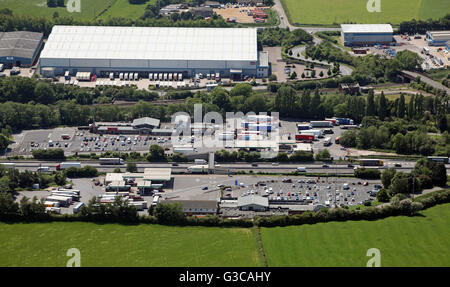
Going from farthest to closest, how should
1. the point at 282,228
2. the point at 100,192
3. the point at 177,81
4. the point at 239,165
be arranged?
the point at 177,81 < the point at 239,165 < the point at 100,192 < the point at 282,228

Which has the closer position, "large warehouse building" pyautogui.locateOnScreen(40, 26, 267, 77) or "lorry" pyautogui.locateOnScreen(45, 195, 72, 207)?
"lorry" pyautogui.locateOnScreen(45, 195, 72, 207)

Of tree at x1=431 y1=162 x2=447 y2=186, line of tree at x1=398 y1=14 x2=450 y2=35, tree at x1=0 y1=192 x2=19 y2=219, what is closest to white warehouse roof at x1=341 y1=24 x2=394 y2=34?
line of tree at x1=398 y1=14 x2=450 y2=35

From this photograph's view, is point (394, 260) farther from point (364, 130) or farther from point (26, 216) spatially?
point (26, 216)

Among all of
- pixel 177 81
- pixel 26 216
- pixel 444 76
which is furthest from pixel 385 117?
pixel 26 216

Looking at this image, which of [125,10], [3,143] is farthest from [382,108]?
[125,10]

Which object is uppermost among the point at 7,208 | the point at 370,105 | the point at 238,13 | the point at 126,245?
the point at 238,13

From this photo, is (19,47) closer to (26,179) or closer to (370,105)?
(26,179)

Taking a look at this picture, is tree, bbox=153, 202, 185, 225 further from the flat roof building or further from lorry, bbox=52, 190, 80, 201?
lorry, bbox=52, 190, 80, 201
